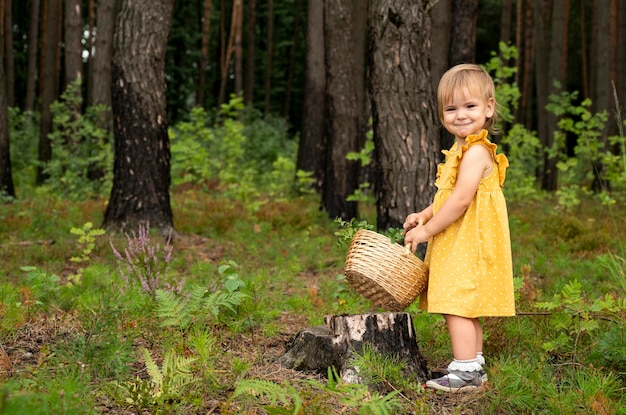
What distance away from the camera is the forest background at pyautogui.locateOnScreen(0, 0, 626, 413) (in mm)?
3545

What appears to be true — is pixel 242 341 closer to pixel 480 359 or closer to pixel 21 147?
pixel 480 359

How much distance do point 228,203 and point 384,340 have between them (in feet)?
28.0

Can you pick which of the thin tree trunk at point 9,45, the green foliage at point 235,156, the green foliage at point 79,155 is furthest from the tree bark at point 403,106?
the thin tree trunk at point 9,45

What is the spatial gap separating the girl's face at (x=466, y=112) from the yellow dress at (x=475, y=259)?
0.09 metres

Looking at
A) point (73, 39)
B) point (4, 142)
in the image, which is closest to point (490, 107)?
point (4, 142)

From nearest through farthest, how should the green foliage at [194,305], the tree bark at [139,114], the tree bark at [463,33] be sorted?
the green foliage at [194,305] → the tree bark at [139,114] → the tree bark at [463,33]

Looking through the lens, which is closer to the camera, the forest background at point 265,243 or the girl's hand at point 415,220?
the forest background at point 265,243

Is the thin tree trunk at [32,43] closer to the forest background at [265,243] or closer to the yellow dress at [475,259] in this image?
the forest background at [265,243]

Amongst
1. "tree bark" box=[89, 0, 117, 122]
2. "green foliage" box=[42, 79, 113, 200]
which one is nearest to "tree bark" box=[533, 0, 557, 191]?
"green foliage" box=[42, 79, 113, 200]

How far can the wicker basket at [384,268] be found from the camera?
3.81m

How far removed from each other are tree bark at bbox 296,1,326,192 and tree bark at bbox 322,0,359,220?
10.4 ft

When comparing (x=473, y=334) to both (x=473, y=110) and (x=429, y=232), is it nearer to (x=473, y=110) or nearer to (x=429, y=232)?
(x=429, y=232)

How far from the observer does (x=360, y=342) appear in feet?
12.9

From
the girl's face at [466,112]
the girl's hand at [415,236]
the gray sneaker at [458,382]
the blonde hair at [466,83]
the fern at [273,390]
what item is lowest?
the gray sneaker at [458,382]
